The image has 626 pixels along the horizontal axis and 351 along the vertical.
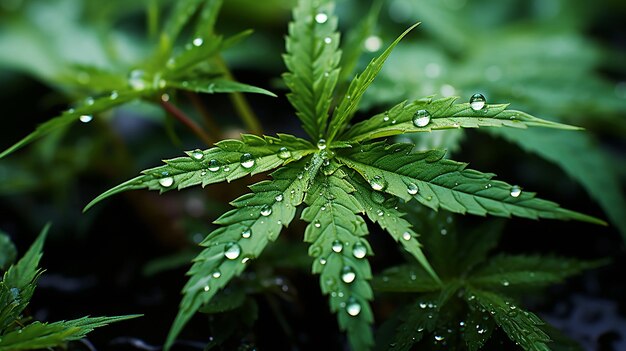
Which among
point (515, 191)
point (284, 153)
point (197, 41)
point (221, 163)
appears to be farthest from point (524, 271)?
point (197, 41)

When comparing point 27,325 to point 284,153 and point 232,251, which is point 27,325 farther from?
point 284,153

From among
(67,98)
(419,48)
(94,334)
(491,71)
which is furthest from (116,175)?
(491,71)

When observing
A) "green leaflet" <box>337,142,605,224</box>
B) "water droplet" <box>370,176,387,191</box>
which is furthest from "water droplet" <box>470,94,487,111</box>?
"water droplet" <box>370,176,387,191</box>

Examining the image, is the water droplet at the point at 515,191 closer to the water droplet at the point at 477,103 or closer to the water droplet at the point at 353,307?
the water droplet at the point at 477,103

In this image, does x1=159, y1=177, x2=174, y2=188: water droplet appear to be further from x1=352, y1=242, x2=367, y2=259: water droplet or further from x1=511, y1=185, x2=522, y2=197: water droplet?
x1=511, y1=185, x2=522, y2=197: water droplet

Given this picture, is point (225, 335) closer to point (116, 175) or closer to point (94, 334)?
point (94, 334)

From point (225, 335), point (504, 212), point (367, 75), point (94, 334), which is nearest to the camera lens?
point (504, 212)
